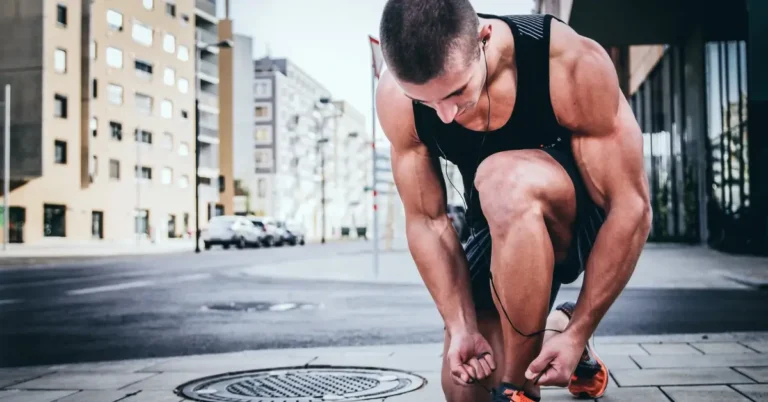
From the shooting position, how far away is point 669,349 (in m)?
4.52

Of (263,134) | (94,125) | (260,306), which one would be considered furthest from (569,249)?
(263,134)

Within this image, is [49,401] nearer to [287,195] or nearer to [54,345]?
[54,345]

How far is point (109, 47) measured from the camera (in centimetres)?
4369

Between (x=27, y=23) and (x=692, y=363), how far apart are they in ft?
117

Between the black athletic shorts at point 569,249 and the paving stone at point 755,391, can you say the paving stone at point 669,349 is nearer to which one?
the paving stone at point 755,391

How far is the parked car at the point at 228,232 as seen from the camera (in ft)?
103

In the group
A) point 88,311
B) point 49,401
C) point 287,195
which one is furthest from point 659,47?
point 287,195

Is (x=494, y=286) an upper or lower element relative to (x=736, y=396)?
upper

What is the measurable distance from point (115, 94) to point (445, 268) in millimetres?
45057

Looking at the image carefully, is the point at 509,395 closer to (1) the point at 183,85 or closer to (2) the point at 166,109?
(2) the point at 166,109

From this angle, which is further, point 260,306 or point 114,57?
point 114,57

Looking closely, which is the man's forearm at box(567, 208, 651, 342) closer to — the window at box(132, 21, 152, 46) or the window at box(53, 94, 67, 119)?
the window at box(53, 94, 67, 119)

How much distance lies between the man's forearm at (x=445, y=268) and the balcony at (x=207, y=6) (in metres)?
55.4

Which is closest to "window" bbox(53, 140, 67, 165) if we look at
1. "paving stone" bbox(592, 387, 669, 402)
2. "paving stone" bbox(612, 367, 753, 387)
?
"paving stone" bbox(612, 367, 753, 387)
